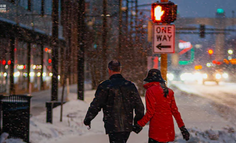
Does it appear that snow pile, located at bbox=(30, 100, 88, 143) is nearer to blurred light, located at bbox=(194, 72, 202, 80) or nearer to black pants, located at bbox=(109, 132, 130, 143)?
black pants, located at bbox=(109, 132, 130, 143)

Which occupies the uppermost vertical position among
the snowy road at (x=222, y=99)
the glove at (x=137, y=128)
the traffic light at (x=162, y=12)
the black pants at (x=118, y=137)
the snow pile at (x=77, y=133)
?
the traffic light at (x=162, y=12)

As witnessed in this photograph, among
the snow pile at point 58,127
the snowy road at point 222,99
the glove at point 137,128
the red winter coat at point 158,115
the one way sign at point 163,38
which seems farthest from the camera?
the snowy road at point 222,99

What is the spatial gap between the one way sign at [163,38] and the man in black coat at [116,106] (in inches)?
128

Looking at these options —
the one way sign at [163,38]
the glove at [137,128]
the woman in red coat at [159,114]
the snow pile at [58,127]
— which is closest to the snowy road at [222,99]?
the one way sign at [163,38]

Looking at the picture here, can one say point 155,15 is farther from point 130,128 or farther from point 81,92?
point 81,92

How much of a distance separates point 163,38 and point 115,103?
361 centimetres

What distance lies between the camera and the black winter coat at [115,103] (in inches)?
182

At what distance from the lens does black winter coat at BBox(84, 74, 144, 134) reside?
4.62 m

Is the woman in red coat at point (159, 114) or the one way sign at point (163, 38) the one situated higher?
the one way sign at point (163, 38)

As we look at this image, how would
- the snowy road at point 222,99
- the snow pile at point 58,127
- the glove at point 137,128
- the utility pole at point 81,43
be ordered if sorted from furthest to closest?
the utility pole at point 81,43 < the snowy road at point 222,99 < the snow pile at point 58,127 < the glove at point 137,128

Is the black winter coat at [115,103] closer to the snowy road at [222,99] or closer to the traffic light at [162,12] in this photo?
the traffic light at [162,12]

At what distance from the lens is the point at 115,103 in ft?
15.3

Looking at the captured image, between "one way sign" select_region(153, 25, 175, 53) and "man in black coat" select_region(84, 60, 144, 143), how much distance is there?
3.24 m

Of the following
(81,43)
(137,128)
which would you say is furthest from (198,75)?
(137,128)
